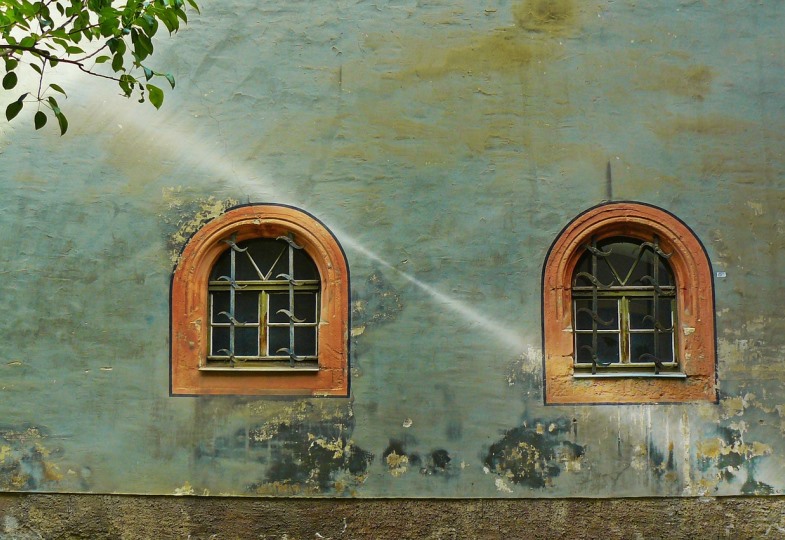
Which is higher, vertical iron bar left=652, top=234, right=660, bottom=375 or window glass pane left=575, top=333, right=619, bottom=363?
vertical iron bar left=652, top=234, right=660, bottom=375

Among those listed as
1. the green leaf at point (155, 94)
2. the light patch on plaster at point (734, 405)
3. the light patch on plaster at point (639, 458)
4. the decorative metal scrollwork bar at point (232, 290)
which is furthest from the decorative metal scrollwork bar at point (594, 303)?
the green leaf at point (155, 94)

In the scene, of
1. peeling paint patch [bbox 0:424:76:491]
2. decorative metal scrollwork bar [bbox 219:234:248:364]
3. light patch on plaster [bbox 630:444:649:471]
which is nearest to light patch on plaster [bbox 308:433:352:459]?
decorative metal scrollwork bar [bbox 219:234:248:364]

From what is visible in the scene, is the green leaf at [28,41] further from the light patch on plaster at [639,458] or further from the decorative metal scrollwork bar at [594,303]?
the light patch on plaster at [639,458]

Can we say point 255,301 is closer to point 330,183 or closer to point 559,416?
point 330,183

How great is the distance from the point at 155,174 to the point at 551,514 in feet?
13.9

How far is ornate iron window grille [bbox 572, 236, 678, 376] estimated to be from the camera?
253 inches

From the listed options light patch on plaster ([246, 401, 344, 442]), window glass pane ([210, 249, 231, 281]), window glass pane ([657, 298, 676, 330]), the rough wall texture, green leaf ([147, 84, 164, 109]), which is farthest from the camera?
window glass pane ([210, 249, 231, 281])

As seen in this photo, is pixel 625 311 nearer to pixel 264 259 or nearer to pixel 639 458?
pixel 639 458

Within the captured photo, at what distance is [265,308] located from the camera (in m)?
6.52

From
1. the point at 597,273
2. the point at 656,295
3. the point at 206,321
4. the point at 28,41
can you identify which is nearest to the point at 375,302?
the point at 206,321

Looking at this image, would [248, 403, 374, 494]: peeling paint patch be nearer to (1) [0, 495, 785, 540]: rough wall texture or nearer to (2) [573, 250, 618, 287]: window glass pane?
(1) [0, 495, 785, 540]: rough wall texture

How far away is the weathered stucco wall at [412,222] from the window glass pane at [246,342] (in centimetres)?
42

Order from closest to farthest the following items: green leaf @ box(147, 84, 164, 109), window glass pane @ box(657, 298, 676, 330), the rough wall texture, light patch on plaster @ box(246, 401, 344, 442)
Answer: green leaf @ box(147, 84, 164, 109) → the rough wall texture → light patch on plaster @ box(246, 401, 344, 442) → window glass pane @ box(657, 298, 676, 330)

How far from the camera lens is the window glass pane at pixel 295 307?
654cm
